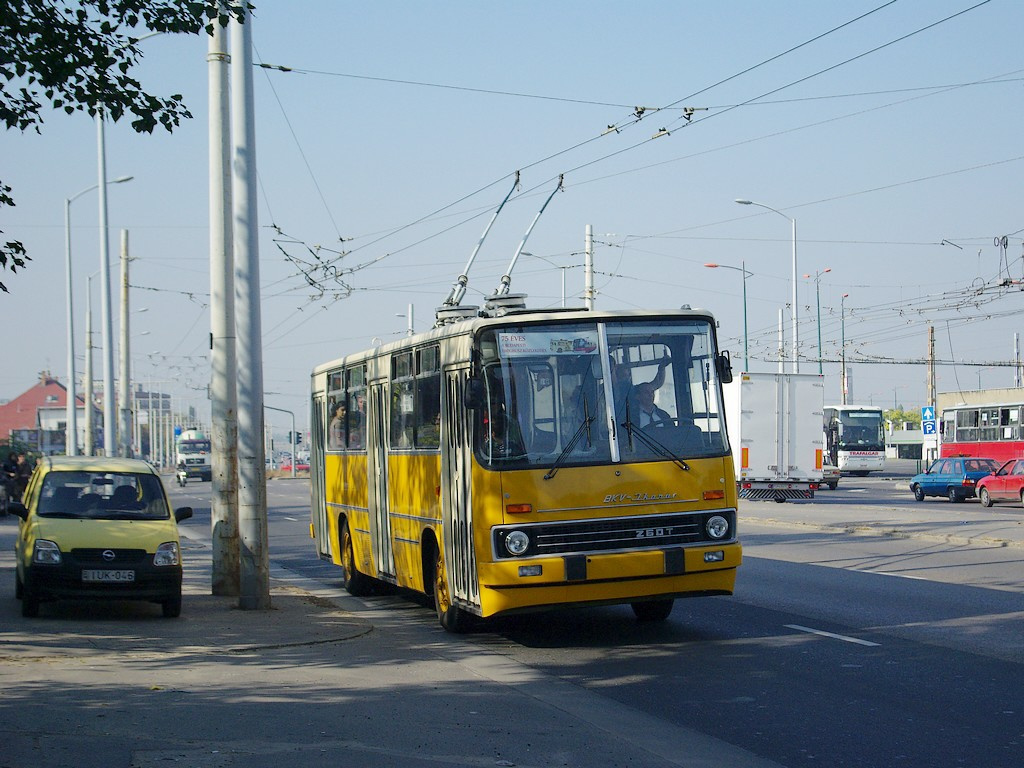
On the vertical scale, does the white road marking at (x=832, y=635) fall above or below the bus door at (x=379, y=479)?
below

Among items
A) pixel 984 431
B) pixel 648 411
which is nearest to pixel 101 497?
pixel 648 411

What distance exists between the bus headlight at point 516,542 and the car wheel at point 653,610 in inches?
97.7

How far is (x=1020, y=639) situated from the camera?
11289 millimetres

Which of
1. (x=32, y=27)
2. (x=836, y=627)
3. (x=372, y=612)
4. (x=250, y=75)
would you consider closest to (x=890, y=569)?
(x=836, y=627)

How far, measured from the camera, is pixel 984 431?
52125 millimetres

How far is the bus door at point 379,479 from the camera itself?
1462 cm

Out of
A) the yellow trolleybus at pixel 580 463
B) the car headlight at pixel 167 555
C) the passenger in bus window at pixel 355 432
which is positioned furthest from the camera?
the passenger in bus window at pixel 355 432

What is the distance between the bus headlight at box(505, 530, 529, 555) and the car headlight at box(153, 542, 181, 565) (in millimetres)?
4560

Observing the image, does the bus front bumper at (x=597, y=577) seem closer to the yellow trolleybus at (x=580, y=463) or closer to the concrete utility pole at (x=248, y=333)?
the yellow trolleybus at (x=580, y=463)

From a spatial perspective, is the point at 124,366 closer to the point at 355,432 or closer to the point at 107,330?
the point at 107,330

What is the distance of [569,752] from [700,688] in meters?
2.33

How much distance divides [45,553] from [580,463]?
5.91 m

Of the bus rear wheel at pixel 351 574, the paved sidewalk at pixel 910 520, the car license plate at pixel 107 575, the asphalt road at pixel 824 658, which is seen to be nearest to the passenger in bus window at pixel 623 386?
the asphalt road at pixel 824 658

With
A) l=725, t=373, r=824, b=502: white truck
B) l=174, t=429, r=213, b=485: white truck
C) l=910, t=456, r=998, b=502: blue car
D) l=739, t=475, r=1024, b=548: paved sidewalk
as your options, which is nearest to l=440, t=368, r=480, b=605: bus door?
l=739, t=475, r=1024, b=548: paved sidewalk
